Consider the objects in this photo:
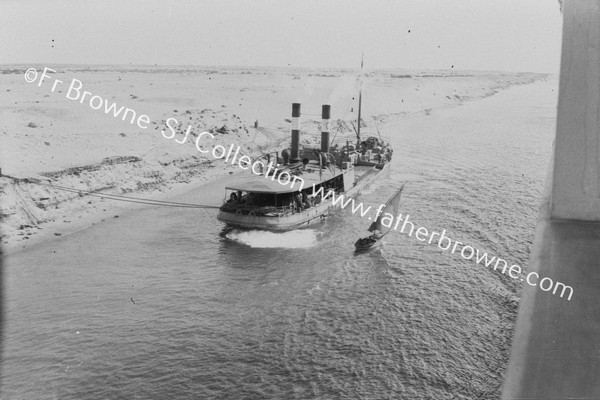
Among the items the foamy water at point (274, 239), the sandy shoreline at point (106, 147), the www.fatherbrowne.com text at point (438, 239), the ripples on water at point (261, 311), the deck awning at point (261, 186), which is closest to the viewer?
the ripples on water at point (261, 311)

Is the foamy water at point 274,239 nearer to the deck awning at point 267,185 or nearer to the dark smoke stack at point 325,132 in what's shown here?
the deck awning at point 267,185

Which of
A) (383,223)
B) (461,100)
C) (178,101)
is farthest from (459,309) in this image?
(461,100)

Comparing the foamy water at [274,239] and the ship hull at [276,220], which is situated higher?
the ship hull at [276,220]

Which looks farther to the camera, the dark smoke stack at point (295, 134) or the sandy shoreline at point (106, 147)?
the dark smoke stack at point (295, 134)

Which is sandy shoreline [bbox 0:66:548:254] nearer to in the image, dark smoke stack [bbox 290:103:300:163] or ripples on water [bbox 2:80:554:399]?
ripples on water [bbox 2:80:554:399]

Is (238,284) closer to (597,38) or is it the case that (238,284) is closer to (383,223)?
(383,223)

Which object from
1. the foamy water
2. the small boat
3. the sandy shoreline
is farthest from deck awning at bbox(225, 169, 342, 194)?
the sandy shoreline

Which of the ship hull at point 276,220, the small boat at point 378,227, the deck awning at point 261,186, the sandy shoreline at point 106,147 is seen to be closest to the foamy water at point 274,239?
the ship hull at point 276,220
